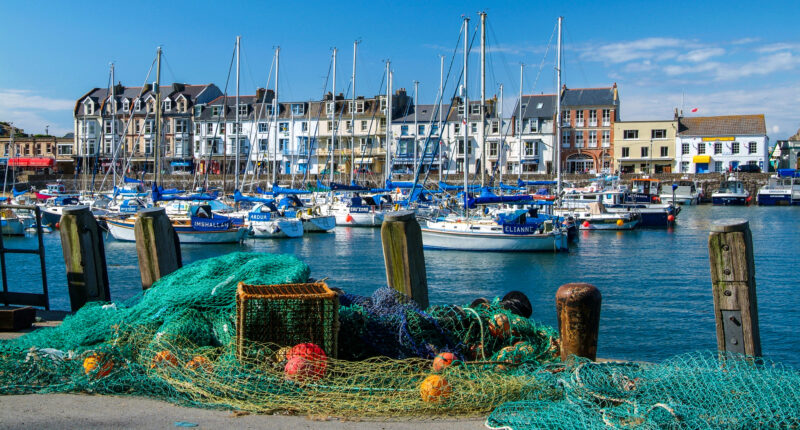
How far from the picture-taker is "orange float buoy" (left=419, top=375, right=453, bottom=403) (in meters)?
5.71

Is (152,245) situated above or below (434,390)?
above

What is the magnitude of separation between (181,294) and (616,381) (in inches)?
175

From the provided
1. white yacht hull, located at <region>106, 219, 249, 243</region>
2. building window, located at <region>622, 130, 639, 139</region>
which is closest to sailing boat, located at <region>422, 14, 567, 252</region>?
white yacht hull, located at <region>106, 219, 249, 243</region>

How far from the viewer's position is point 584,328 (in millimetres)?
6789

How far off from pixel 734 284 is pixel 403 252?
12.7ft

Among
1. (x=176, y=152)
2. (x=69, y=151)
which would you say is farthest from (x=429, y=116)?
(x=69, y=151)

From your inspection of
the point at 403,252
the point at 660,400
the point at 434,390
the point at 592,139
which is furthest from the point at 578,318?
the point at 592,139

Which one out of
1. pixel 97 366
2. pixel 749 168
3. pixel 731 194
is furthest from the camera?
pixel 749 168

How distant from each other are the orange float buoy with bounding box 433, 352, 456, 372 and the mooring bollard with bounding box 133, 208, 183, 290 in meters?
4.45

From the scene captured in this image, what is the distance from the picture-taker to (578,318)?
677 cm

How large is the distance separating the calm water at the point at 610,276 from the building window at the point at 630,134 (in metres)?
41.3

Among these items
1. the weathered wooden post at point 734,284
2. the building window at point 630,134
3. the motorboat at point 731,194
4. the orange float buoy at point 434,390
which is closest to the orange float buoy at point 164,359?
the orange float buoy at point 434,390

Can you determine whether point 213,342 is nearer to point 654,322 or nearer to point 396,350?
point 396,350

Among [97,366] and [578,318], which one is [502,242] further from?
[97,366]
